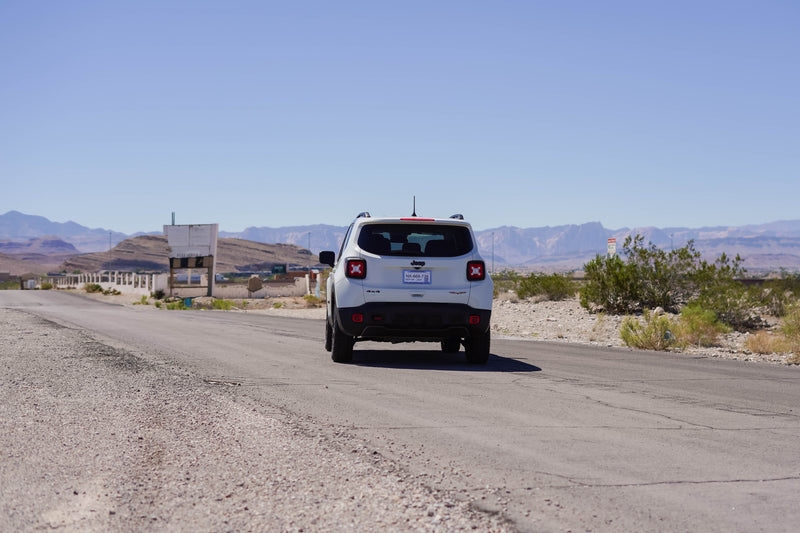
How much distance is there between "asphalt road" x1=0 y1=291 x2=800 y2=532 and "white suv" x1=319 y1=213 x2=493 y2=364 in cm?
65

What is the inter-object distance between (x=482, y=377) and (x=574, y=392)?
1.60 m

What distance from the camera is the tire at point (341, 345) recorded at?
1231 centimetres

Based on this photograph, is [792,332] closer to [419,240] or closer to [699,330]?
[699,330]

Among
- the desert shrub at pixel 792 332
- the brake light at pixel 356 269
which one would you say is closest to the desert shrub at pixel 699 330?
the desert shrub at pixel 792 332

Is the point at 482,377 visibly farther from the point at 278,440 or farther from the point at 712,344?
the point at 712,344

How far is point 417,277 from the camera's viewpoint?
38.1 feet

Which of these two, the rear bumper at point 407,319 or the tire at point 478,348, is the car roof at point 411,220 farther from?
the tire at point 478,348

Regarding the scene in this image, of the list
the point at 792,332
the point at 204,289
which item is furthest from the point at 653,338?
the point at 204,289

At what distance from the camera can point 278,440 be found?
21.2 ft

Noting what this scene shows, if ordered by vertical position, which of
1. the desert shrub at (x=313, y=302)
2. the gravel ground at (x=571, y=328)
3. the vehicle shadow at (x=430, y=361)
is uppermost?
the vehicle shadow at (x=430, y=361)

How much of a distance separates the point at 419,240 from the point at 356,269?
110 cm

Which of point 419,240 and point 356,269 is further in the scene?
point 419,240

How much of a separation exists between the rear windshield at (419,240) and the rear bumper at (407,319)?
823mm

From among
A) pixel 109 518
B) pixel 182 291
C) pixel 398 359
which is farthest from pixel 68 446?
pixel 182 291
